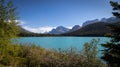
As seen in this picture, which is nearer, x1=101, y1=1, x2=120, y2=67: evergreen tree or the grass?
x1=101, y1=1, x2=120, y2=67: evergreen tree

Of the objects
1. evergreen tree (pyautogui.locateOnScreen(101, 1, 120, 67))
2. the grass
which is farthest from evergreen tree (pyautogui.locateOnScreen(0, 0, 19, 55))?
evergreen tree (pyautogui.locateOnScreen(101, 1, 120, 67))

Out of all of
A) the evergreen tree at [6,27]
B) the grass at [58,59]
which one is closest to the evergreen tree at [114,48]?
the grass at [58,59]

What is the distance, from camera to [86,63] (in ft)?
43.7

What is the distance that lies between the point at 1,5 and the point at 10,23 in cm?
144

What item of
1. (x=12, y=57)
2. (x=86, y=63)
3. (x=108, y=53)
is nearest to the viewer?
(x=108, y=53)

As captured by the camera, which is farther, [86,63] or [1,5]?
[1,5]

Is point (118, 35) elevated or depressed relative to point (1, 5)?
depressed

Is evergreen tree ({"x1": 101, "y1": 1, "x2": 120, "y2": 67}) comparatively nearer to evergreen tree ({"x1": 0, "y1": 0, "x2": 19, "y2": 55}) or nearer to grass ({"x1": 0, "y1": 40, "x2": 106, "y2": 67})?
grass ({"x1": 0, "y1": 40, "x2": 106, "y2": 67})

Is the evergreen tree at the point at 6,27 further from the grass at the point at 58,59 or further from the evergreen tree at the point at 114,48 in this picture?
the evergreen tree at the point at 114,48

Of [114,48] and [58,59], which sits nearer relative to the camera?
[114,48]

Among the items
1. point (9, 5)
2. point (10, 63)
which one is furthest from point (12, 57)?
point (9, 5)

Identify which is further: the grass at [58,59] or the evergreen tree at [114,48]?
the grass at [58,59]

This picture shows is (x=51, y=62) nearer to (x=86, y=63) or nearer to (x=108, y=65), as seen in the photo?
(x=86, y=63)

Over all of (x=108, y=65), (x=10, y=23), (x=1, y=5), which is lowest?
(x=108, y=65)
